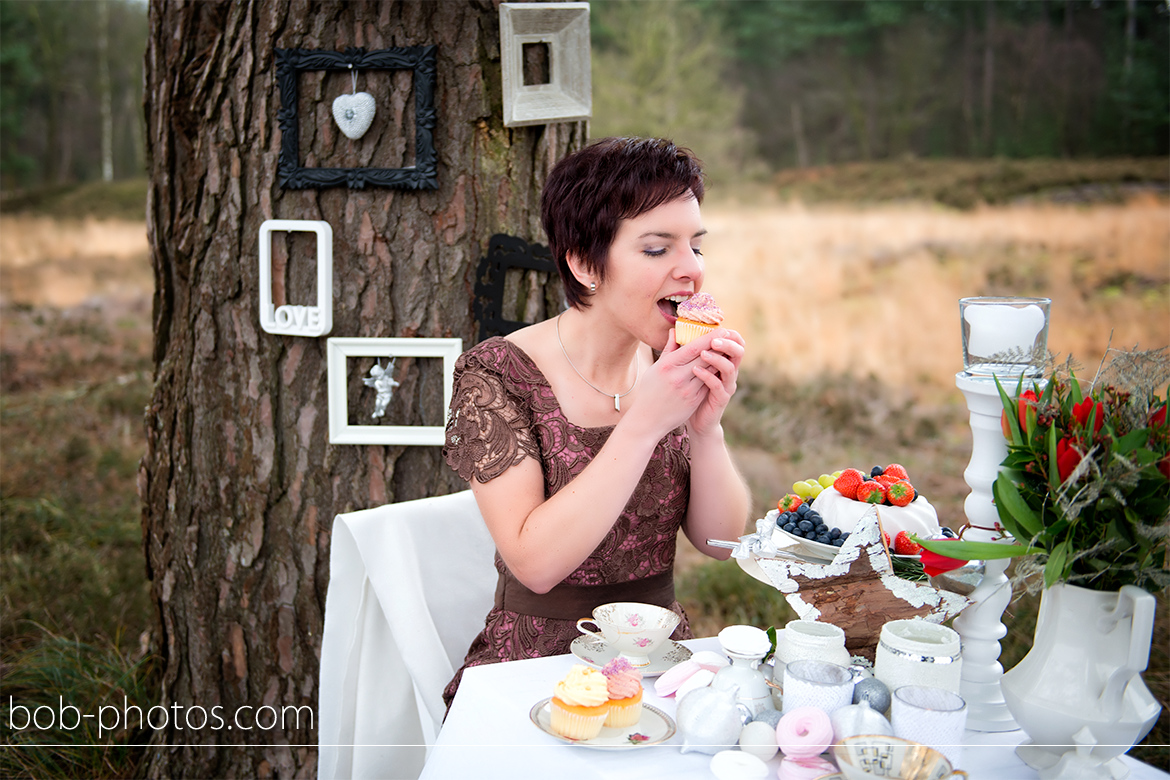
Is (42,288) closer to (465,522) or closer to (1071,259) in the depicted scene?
(465,522)

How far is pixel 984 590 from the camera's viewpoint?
125cm

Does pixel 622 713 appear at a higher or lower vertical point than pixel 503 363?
lower

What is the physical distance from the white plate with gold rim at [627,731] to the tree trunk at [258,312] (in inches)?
48.5

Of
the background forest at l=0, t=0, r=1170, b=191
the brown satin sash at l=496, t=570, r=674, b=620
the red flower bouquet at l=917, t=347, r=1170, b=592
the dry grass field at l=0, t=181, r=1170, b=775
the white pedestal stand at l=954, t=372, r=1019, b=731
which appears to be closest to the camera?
the red flower bouquet at l=917, t=347, r=1170, b=592

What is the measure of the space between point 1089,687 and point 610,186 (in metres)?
1.16

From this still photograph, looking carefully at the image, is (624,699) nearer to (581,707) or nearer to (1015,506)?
(581,707)

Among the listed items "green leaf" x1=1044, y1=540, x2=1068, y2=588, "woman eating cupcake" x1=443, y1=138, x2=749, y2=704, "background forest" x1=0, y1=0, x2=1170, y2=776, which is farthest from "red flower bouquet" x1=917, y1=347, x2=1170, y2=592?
"background forest" x1=0, y1=0, x2=1170, y2=776

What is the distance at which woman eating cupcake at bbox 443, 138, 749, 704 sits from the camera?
151 cm

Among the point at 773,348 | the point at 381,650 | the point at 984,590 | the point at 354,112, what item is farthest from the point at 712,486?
the point at 773,348

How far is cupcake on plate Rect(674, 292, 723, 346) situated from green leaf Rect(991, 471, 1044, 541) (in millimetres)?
589

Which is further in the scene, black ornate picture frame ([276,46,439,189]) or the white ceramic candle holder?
black ornate picture frame ([276,46,439,189])

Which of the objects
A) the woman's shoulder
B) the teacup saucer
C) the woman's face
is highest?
the woman's face

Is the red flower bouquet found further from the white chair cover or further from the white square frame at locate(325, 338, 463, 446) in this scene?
the white square frame at locate(325, 338, 463, 446)

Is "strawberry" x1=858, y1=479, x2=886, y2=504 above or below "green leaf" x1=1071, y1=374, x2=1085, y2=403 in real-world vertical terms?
below
